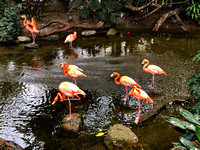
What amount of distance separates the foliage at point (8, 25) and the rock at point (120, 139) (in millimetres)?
7024

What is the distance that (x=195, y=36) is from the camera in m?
8.41

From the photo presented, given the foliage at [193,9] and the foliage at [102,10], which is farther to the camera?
the foliage at [102,10]

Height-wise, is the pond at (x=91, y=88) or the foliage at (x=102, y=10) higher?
the foliage at (x=102, y=10)

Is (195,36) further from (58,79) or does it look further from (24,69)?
(24,69)

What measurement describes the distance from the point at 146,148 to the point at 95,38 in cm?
647

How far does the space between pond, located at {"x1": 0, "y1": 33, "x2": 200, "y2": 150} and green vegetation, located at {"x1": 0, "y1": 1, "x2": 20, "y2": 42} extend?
55 cm

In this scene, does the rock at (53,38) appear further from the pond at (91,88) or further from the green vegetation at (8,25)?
the green vegetation at (8,25)

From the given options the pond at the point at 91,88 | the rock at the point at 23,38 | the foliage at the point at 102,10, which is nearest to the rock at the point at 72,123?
the pond at the point at 91,88

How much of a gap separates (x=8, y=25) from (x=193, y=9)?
326 inches

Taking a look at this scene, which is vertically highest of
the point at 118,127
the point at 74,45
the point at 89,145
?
the point at 74,45

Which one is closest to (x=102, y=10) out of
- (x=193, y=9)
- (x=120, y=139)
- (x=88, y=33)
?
(x=88, y=33)

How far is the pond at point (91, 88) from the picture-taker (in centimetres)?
325

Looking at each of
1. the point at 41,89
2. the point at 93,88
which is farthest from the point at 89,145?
the point at 41,89

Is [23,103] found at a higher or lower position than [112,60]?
lower
